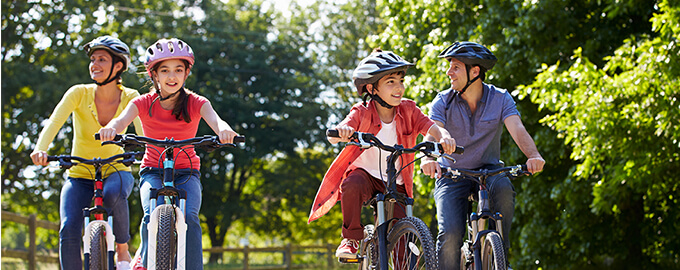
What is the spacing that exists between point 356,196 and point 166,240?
1.25m

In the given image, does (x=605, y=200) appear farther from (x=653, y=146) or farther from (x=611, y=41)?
(x=611, y=41)

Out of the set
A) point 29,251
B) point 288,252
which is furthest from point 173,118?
point 288,252

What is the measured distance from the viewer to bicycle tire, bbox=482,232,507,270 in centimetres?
438

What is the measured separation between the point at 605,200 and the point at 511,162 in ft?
6.77

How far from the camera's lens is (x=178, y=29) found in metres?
26.9

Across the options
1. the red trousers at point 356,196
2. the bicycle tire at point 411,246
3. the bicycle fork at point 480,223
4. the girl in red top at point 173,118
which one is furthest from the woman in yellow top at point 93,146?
the bicycle fork at point 480,223

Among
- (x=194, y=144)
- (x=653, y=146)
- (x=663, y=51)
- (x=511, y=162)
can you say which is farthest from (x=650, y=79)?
(x=194, y=144)

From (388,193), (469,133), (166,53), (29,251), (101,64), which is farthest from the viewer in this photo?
(29,251)

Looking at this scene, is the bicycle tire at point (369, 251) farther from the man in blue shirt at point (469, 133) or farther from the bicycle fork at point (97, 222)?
the bicycle fork at point (97, 222)

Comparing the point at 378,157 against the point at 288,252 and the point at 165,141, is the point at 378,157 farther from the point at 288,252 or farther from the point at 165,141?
the point at 288,252

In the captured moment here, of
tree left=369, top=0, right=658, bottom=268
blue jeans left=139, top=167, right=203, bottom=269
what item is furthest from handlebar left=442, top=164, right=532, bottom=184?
tree left=369, top=0, right=658, bottom=268

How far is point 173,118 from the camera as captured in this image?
5145 mm

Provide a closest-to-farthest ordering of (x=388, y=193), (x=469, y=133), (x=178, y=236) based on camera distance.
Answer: (x=178, y=236)
(x=388, y=193)
(x=469, y=133)

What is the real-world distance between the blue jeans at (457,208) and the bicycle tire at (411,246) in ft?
1.90
